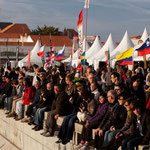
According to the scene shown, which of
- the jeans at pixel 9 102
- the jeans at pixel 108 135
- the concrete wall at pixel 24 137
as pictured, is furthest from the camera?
the jeans at pixel 9 102

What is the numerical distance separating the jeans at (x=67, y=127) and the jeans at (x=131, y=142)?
2373 millimetres

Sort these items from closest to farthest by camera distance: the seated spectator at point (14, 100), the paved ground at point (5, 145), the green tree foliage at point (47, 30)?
the paved ground at point (5, 145) < the seated spectator at point (14, 100) < the green tree foliage at point (47, 30)

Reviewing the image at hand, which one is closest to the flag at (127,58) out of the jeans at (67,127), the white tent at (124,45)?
the jeans at (67,127)

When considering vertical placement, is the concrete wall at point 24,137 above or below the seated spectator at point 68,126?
below

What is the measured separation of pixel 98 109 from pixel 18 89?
6.20 metres

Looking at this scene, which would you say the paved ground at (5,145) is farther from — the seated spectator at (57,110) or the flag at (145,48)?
the flag at (145,48)

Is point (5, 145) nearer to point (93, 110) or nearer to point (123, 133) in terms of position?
point (93, 110)

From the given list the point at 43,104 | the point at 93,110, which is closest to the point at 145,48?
the point at 43,104

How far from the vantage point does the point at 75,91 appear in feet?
32.4

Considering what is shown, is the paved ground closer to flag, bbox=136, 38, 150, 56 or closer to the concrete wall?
the concrete wall

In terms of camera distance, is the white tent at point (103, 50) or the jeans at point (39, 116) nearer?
the jeans at point (39, 116)

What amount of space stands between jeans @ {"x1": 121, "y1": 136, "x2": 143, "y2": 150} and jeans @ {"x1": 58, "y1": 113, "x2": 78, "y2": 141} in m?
2.37

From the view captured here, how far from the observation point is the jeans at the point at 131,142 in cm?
649

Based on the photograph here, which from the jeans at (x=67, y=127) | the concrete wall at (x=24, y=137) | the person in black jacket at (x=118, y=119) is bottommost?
the concrete wall at (x=24, y=137)
